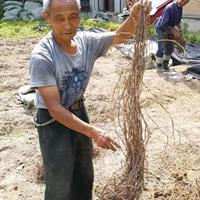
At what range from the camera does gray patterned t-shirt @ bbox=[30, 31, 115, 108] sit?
2.36 meters

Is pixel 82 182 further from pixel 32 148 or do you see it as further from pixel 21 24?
pixel 21 24

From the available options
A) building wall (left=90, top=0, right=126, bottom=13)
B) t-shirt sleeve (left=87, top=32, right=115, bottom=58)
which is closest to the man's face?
t-shirt sleeve (left=87, top=32, right=115, bottom=58)

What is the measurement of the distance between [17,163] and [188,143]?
1.94 meters

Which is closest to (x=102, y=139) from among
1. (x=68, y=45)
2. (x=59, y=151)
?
(x=59, y=151)

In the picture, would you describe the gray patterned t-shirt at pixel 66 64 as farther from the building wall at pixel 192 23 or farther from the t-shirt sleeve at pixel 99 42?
the building wall at pixel 192 23

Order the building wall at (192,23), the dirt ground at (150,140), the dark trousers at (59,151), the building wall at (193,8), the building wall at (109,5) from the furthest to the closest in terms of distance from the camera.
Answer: the building wall at (109,5), the building wall at (192,23), the building wall at (193,8), the dirt ground at (150,140), the dark trousers at (59,151)

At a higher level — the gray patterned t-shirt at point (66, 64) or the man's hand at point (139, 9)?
the man's hand at point (139, 9)

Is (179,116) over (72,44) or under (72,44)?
under

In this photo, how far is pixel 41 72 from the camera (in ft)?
7.68

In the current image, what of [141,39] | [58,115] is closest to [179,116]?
[141,39]

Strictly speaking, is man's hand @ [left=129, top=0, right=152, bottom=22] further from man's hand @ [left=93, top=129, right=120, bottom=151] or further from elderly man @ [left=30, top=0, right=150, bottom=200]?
man's hand @ [left=93, top=129, right=120, bottom=151]

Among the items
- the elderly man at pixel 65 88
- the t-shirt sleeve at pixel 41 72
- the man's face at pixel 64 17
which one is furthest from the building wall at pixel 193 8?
the t-shirt sleeve at pixel 41 72

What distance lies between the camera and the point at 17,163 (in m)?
4.43

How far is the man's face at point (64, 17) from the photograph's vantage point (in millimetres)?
2375
